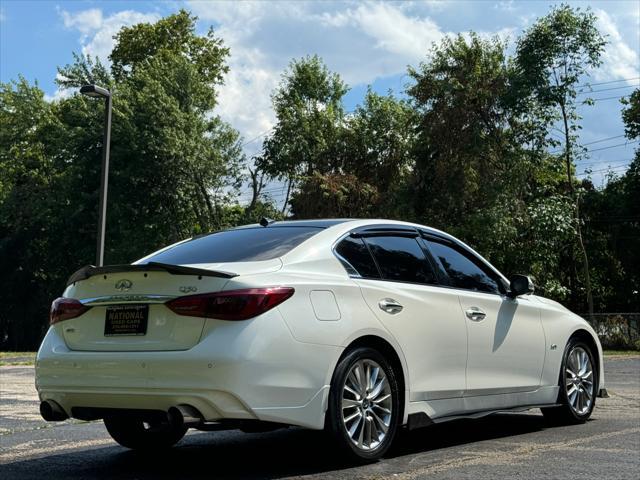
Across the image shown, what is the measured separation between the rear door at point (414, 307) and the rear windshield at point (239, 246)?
38 cm

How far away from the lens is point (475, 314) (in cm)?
722

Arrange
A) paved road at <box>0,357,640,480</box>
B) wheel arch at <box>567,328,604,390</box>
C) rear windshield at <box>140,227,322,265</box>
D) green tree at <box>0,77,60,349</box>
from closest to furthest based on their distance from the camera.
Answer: paved road at <box>0,357,640,480</box> < rear windshield at <box>140,227,322,265</box> < wheel arch at <box>567,328,604,390</box> < green tree at <box>0,77,60,349</box>

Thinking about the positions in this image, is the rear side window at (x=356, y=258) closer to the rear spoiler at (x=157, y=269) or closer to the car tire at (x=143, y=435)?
the rear spoiler at (x=157, y=269)

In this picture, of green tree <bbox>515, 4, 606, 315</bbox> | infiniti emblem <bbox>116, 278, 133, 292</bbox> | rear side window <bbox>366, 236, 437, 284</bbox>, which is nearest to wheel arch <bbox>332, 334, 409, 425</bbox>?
rear side window <bbox>366, 236, 437, 284</bbox>

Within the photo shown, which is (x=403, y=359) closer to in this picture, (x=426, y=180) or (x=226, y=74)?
(x=426, y=180)

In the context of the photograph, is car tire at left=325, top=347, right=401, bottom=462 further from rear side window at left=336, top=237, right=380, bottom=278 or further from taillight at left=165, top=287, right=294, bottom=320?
taillight at left=165, top=287, right=294, bottom=320

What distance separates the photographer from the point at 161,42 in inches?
2077

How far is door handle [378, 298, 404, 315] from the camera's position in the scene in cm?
632

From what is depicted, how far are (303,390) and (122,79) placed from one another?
157 feet

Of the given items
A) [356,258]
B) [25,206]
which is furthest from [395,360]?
[25,206]

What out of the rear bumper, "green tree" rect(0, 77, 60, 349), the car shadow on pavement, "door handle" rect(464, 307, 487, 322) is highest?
"green tree" rect(0, 77, 60, 349)

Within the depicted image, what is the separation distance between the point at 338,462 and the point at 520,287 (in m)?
2.57

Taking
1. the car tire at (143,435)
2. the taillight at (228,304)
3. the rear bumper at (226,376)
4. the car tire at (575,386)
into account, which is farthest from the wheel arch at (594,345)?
the taillight at (228,304)

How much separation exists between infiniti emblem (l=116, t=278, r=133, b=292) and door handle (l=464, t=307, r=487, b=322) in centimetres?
268
